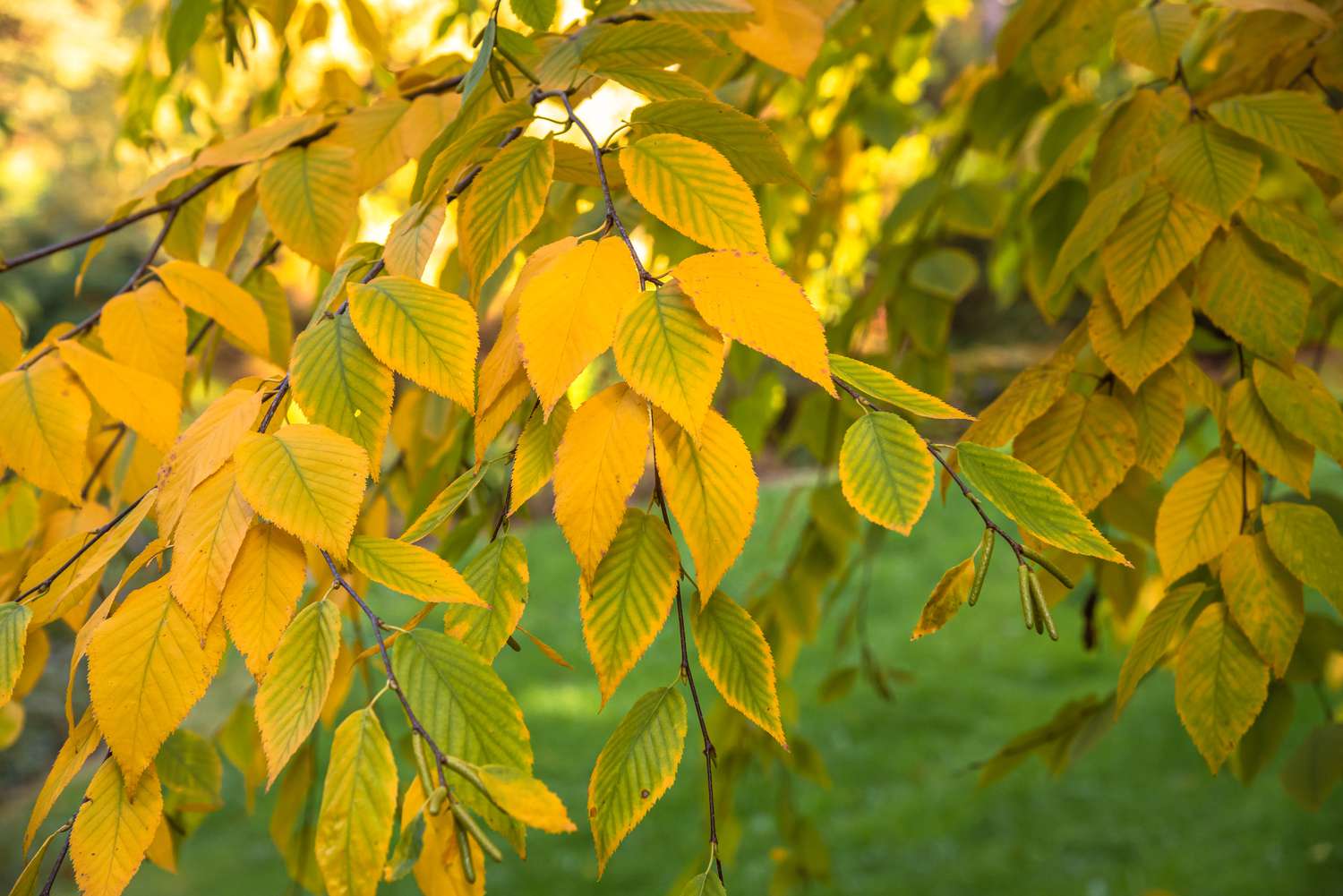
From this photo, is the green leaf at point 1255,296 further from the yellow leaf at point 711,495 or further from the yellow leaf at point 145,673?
the yellow leaf at point 145,673

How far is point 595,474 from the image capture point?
495 millimetres

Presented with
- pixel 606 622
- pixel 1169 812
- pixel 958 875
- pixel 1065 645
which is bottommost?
pixel 1065 645

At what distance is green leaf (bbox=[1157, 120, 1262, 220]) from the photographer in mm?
752

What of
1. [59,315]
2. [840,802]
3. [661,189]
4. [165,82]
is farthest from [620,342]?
[59,315]

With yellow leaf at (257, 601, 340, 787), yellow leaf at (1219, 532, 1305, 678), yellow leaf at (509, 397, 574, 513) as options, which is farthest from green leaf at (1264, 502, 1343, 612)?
yellow leaf at (257, 601, 340, 787)

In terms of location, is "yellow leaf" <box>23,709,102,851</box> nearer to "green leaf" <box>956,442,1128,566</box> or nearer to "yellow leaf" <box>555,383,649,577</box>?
"yellow leaf" <box>555,383,649,577</box>

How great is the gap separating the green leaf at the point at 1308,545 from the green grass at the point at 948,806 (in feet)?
5.45

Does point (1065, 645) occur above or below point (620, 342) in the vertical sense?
below

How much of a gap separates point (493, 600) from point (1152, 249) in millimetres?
522

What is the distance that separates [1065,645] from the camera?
12.7ft

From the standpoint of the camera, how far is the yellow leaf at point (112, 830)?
1.60 ft

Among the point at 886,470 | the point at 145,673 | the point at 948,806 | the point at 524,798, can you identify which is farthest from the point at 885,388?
the point at 948,806

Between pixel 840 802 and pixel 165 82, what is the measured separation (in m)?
2.60

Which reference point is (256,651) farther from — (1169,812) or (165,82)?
(1169,812)
